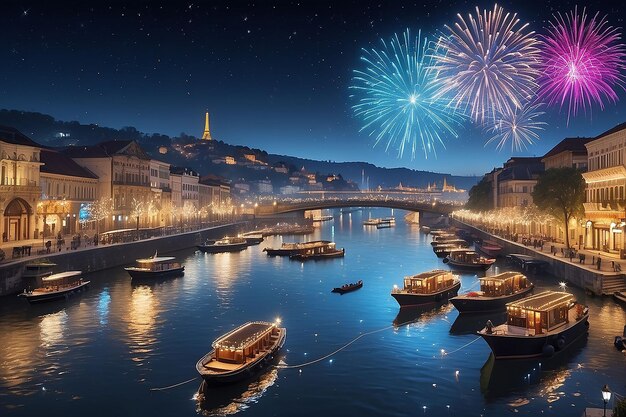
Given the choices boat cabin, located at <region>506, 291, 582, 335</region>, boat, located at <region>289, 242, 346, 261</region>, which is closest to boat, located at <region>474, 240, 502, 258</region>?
boat, located at <region>289, 242, 346, 261</region>

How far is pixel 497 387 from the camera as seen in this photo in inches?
1284

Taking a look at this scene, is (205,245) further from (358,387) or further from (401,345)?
(358,387)

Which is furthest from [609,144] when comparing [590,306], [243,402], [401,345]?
[243,402]

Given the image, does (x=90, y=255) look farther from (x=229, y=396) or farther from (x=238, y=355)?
(x=229, y=396)

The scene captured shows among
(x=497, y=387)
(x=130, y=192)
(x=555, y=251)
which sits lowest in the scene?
(x=497, y=387)

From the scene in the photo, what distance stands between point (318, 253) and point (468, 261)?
100ft

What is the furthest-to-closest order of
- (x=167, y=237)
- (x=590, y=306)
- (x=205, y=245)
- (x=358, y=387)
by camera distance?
1. (x=205, y=245)
2. (x=167, y=237)
3. (x=590, y=306)
4. (x=358, y=387)

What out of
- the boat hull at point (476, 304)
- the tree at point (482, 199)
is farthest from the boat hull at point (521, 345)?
the tree at point (482, 199)

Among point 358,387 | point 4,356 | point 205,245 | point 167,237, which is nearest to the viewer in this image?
point 358,387

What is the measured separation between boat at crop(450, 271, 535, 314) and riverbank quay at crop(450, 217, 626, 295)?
6323 mm

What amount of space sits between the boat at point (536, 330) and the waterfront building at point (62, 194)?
228ft

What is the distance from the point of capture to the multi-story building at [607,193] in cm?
6875

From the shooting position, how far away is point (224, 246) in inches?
4469

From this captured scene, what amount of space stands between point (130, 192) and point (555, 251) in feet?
273
